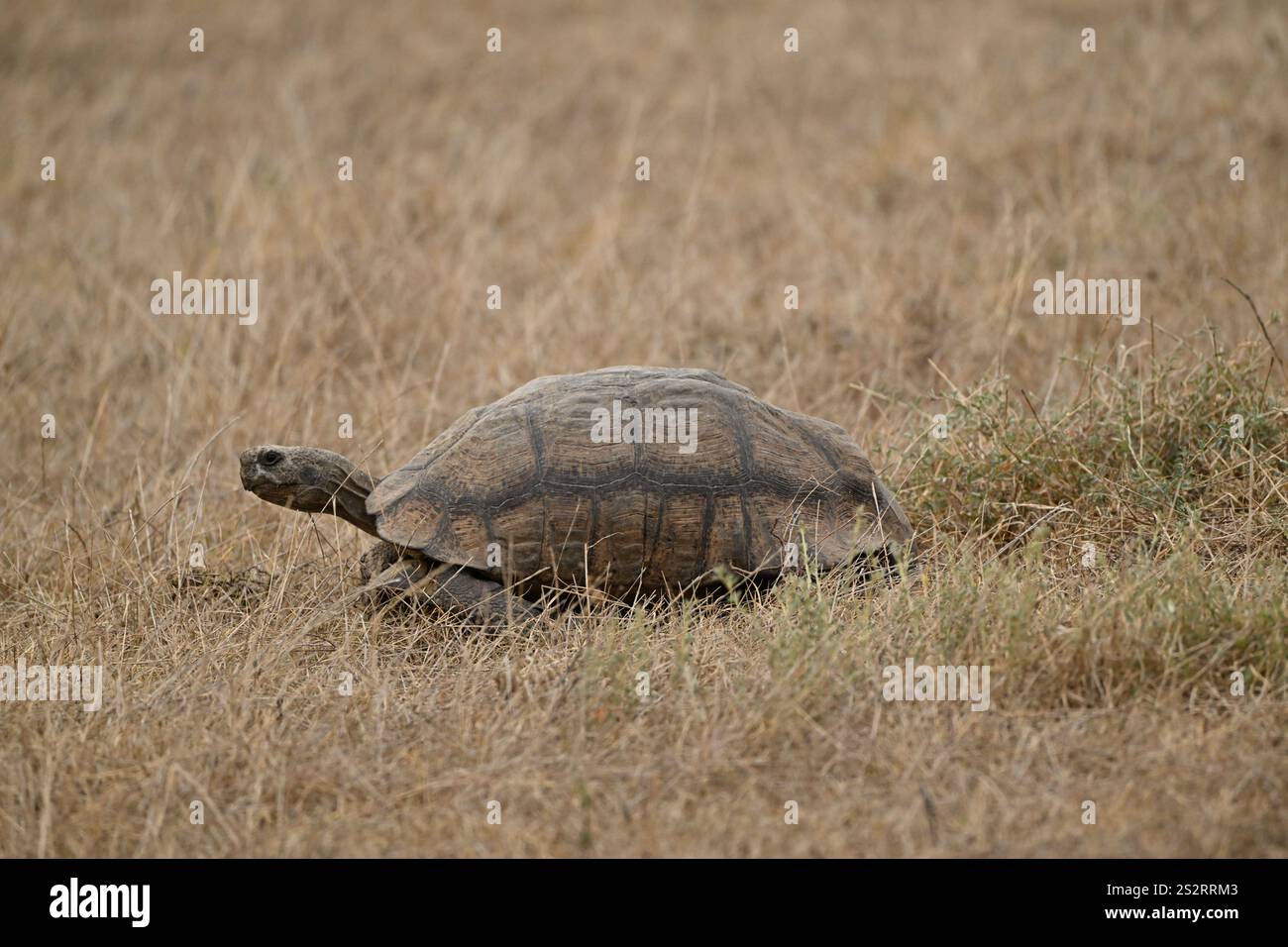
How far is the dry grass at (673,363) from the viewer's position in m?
3.27

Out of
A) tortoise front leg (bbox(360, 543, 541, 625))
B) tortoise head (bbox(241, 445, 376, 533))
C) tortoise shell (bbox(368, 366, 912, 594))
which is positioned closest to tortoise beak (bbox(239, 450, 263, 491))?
tortoise head (bbox(241, 445, 376, 533))

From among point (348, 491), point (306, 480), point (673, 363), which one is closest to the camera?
point (306, 480)

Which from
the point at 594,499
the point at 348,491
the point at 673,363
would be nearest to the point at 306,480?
the point at 348,491

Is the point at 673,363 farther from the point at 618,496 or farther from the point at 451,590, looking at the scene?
the point at 451,590

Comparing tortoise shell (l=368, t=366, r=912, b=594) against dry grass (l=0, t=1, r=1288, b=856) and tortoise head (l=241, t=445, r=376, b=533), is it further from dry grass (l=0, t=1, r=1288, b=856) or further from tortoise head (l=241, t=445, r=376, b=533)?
dry grass (l=0, t=1, r=1288, b=856)

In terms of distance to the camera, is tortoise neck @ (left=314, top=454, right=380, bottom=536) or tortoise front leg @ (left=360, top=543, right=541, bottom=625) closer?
tortoise front leg @ (left=360, top=543, right=541, bottom=625)

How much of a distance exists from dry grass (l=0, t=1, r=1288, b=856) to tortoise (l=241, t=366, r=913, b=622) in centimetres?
20

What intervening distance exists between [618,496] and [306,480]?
1.12 metres

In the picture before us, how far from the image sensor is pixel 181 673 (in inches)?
156

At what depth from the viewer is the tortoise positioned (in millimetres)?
4234

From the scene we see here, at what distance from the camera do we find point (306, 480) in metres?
4.36

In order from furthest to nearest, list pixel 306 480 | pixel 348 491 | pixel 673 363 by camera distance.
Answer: pixel 673 363
pixel 348 491
pixel 306 480

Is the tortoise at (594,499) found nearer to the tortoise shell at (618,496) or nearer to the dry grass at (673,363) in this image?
the tortoise shell at (618,496)

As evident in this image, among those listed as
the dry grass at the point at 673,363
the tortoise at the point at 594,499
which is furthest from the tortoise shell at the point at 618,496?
the dry grass at the point at 673,363
